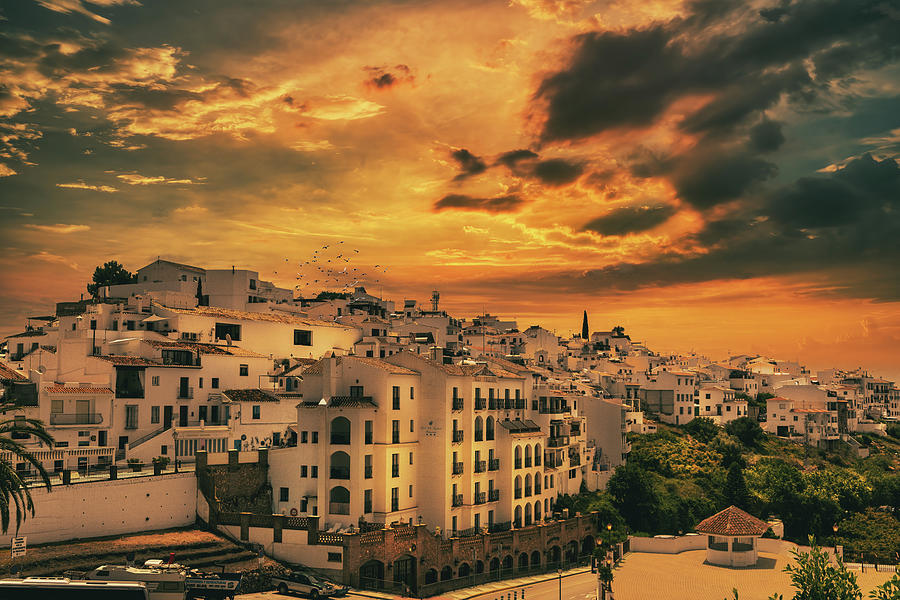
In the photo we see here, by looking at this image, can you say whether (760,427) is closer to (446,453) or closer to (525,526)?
(525,526)

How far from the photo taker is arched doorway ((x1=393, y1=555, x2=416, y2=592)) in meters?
66.9

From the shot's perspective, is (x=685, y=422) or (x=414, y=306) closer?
(x=685, y=422)

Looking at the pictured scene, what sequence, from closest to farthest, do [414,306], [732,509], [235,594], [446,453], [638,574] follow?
[235,594] → [446,453] → [638,574] → [732,509] → [414,306]

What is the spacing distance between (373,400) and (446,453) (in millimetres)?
8578

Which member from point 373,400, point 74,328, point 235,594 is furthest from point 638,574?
point 74,328

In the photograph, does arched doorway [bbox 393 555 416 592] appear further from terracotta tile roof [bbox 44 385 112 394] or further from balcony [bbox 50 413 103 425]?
terracotta tile roof [bbox 44 385 112 394]

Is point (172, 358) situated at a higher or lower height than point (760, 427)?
higher

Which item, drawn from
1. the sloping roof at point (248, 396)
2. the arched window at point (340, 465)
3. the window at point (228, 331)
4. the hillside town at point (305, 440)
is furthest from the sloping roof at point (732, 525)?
the window at point (228, 331)

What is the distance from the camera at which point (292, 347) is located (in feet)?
318

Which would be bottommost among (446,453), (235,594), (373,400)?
(235,594)

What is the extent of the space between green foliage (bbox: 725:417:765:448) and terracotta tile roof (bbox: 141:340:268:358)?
8845 centimetres

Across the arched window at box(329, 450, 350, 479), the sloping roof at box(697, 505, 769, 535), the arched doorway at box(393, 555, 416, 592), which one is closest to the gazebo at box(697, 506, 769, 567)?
the sloping roof at box(697, 505, 769, 535)

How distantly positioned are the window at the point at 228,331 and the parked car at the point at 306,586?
3489 cm

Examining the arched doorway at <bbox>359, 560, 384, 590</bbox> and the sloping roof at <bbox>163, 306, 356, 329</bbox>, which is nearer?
the arched doorway at <bbox>359, 560, 384, 590</bbox>
